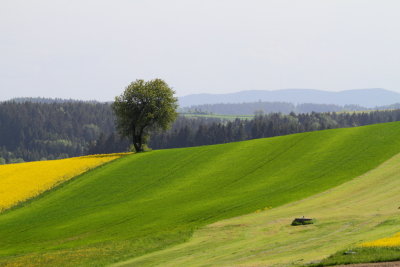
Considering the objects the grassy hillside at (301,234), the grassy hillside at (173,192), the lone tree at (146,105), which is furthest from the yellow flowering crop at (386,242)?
the lone tree at (146,105)

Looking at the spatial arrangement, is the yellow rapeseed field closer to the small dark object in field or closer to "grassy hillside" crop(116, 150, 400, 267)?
"grassy hillside" crop(116, 150, 400, 267)

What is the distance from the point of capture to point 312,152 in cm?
7031

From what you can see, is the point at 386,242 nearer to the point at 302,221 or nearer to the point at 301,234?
the point at 301,234

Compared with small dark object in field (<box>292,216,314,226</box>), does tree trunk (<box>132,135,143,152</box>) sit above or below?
above

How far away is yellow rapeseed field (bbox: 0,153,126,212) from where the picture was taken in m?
73.9

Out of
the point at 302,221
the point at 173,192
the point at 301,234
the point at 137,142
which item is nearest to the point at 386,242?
the point at 301,234

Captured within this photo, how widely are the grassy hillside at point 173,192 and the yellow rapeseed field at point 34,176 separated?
3.05 meters

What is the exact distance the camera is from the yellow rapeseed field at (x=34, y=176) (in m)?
73.9

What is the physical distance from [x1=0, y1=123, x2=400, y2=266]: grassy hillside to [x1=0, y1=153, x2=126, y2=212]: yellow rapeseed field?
3.05 metres

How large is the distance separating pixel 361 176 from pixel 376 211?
1563 cm

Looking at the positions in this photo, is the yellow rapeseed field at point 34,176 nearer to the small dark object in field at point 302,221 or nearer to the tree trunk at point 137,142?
the tree trunk at point 137,142

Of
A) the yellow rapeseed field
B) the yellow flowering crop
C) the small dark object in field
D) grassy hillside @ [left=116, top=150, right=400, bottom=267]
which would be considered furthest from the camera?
the yellow rapeseed field

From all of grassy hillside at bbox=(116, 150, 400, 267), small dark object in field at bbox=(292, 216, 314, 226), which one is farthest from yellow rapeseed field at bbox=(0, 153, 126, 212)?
small dark object in field at bbox=(292, 216, 314, 226)

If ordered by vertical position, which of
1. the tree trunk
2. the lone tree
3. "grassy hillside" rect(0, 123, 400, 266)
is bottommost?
"grassy hillside" rect(0, 123, 400, 266)
